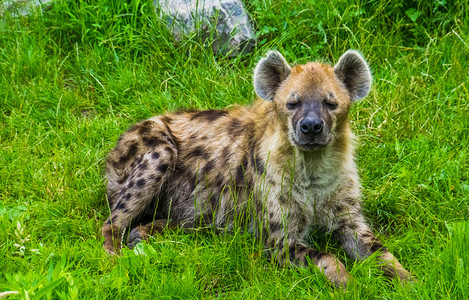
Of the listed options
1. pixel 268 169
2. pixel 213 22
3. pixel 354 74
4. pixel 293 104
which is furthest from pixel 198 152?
pixel 213 22

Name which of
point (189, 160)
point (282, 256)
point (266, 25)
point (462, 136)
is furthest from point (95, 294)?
point (266, 25)

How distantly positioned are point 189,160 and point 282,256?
40.0 inches

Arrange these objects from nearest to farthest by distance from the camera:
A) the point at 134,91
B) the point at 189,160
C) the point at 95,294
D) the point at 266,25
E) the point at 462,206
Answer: the point at 95,294
the point at 462,206
the point at 189,160
the point at 134,91
the point at 266,25

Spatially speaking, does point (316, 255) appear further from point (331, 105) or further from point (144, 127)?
point (144, 127)

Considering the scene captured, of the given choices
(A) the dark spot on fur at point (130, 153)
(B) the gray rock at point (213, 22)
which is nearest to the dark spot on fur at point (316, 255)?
(A) the dark spot on fur at point (130, 153)

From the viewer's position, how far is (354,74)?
4.07 meters

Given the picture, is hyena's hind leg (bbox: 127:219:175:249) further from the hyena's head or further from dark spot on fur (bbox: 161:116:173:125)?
the hyena's head

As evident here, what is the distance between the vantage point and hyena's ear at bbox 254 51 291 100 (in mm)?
4090

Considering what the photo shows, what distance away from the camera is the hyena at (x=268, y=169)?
3832mm

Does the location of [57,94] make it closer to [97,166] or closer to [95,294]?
[97,166]

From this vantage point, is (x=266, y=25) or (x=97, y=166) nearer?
(x=97, y=166)

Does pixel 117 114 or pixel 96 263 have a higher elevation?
pixel 117 114

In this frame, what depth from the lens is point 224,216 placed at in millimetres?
4336

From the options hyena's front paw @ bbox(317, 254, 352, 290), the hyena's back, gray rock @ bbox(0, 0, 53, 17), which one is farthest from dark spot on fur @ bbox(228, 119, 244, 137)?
gray rock @ bbox(0, 0, 53, 17)
